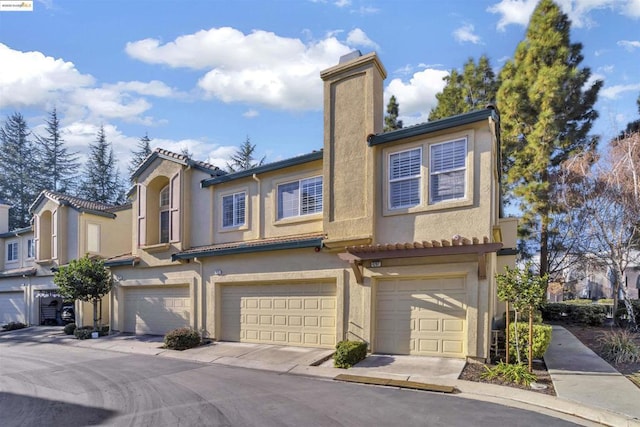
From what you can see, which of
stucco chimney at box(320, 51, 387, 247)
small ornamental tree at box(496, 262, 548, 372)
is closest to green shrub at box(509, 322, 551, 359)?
small ornamental tree at box(496, 262, 548, 372)

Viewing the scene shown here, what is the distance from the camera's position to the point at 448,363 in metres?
9.87

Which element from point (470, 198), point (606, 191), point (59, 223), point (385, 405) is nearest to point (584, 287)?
point (606, 191)

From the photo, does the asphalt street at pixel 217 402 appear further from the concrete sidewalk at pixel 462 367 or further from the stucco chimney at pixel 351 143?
the stucco chimney at pixel 351 143

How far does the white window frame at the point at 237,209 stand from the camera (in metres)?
15.2

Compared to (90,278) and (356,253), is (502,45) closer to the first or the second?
(356,253)

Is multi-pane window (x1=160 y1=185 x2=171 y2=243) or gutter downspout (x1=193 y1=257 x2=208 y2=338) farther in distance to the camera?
multi-pane window (x1=160 y1=185 x2=171 y2=243)

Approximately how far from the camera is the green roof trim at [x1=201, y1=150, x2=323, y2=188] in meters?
13.4

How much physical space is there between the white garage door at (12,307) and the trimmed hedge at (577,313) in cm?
2814

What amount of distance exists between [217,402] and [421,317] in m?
5.62

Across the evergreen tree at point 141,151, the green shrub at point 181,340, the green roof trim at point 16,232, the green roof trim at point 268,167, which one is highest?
the evergreen tree at point 141,151

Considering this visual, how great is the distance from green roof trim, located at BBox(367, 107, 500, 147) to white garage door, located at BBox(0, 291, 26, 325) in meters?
24.1

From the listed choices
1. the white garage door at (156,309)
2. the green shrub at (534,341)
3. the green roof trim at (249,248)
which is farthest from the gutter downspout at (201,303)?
the green shrub at (534,341)

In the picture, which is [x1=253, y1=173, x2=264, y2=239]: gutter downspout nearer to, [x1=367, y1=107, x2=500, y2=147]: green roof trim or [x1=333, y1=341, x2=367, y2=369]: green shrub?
[x1=367, y1=107, x2=500, y2=147]: green roof trim

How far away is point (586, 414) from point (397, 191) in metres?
6.55
